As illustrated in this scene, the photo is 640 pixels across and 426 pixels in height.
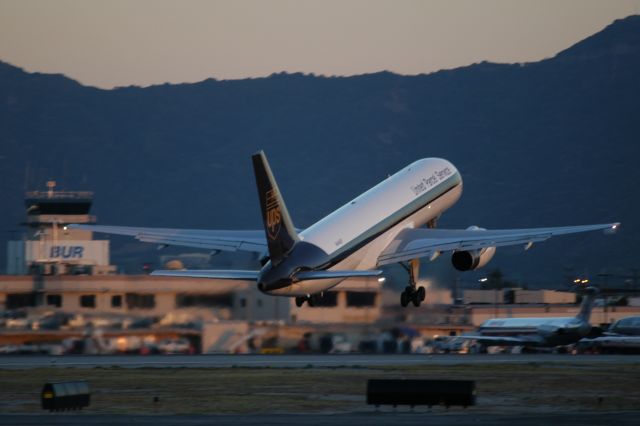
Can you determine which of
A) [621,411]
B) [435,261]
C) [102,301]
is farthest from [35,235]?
[621,411]

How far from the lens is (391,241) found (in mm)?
65062

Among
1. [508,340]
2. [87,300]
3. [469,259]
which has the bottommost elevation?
[508,340]

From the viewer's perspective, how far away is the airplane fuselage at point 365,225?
185ft

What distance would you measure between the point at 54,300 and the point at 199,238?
17.3 meters

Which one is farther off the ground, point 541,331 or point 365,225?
point 365,225

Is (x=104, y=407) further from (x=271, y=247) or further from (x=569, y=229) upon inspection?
(x=569, y=229)

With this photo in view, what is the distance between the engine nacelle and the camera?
6706 centimetres

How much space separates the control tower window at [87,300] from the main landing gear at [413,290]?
18.7 m

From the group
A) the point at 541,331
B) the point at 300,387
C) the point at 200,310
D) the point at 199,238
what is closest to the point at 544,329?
the point at 541,331

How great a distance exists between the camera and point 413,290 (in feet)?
224

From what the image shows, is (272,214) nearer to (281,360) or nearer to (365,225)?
(365,225)

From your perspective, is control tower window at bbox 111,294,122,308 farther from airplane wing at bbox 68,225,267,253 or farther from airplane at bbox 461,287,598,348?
airplane at bbox 461,287,598,348

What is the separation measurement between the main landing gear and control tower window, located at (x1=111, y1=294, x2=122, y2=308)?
15718 millimetres

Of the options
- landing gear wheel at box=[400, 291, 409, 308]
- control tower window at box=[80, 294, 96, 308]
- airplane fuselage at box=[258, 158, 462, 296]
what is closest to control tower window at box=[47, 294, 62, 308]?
control tower window at box=[80, 294, 96, 308]
